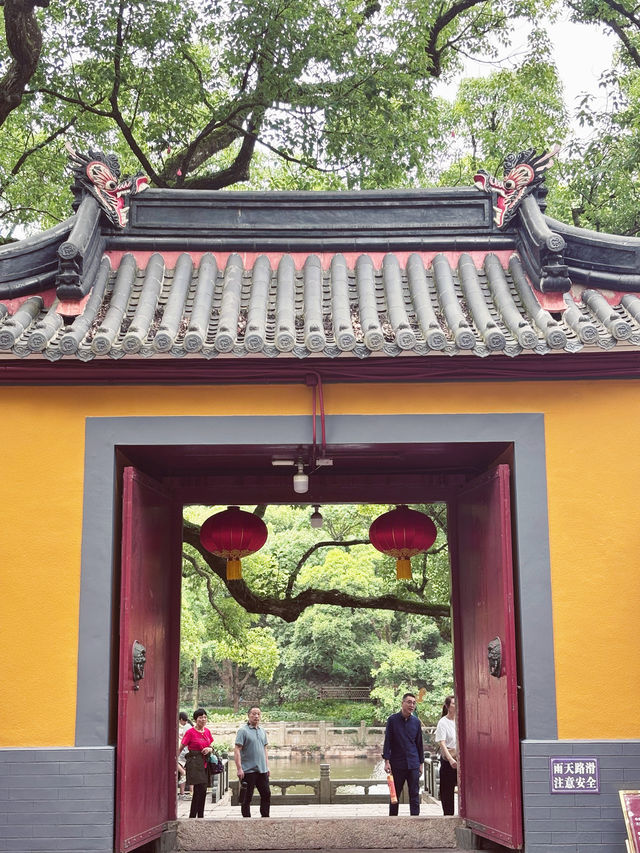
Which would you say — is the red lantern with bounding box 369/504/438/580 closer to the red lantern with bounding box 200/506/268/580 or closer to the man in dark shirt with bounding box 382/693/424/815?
the red lantern with bounding box 200/506/268/580

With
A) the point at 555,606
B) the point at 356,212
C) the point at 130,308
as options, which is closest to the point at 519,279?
the point at 356,212

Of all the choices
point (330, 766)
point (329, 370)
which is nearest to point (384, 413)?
point (329, 370)

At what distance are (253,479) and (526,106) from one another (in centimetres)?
948

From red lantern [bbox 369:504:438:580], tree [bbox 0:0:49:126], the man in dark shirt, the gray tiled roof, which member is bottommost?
the man in dark shirt

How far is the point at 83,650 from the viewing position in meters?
5.91

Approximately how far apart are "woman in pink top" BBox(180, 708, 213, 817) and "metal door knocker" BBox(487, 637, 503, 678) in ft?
17.5

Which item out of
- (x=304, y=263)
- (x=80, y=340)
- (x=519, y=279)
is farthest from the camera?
(x=304, y=263)

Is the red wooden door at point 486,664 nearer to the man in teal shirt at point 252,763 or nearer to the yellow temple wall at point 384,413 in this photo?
the yellow temple wall at point 384,413

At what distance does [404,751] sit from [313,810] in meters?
5.09

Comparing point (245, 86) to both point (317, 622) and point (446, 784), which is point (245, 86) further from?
point (317, 622)

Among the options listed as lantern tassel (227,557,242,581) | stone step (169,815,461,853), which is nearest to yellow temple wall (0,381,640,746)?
stone step (169,815,461,853)

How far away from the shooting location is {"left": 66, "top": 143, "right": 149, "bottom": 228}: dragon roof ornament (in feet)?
23.1

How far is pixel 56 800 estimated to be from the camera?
18.7 ft

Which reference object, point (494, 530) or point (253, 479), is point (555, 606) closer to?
point (494, 530)
